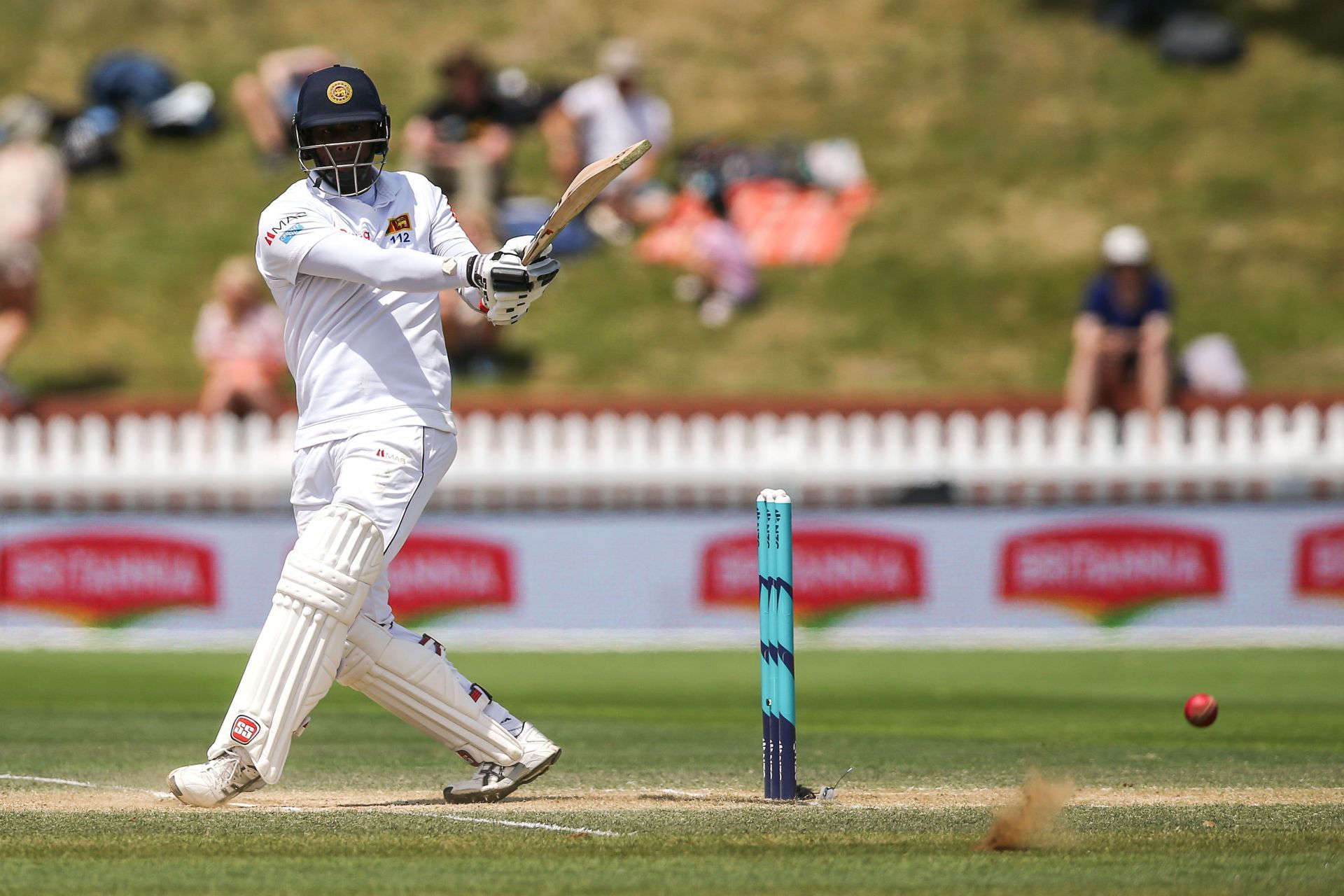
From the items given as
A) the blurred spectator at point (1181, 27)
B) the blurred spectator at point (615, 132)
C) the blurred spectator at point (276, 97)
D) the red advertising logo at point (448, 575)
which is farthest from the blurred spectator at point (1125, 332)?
the blurred spectator at point (1181, 27)

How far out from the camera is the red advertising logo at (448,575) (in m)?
13.6

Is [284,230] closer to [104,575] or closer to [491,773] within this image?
[491,773]

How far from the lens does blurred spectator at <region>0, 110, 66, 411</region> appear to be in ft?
57.2

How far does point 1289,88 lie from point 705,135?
7.72 meters

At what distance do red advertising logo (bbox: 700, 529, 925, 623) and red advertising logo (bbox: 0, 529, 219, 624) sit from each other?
3.48 meters

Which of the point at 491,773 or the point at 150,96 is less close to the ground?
the point at 150,96

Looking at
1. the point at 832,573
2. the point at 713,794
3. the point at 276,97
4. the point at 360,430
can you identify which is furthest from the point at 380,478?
the point at 276,97

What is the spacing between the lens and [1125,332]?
14.4 m

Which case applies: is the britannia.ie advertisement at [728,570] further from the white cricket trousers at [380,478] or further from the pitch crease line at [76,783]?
the white cricket trousers at [380,478]

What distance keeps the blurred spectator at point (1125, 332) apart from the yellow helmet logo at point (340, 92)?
29.6 ft

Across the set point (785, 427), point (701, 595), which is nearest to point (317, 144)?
point (701, 595)

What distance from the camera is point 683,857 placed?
4.96 m

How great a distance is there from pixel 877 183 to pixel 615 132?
203 inches

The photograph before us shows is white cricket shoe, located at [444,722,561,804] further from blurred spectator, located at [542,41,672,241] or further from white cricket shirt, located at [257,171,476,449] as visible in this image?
blurred spectator, located at [542,41,672,241]
